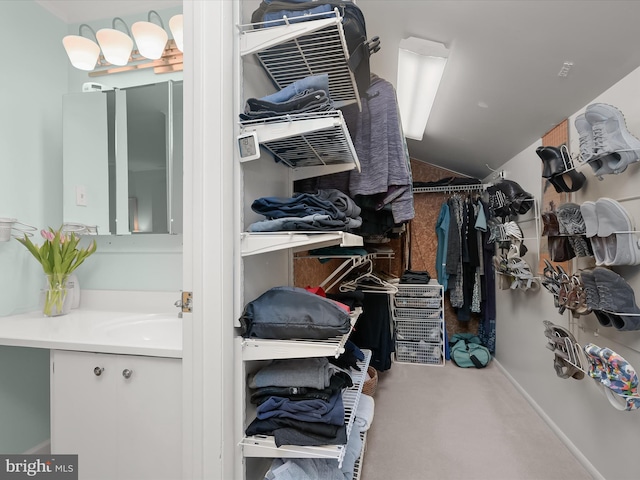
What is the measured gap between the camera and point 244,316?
3.42ft

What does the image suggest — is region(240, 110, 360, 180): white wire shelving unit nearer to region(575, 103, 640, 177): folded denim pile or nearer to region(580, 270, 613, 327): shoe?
region(575, 103, 640, 177): folded denim pile

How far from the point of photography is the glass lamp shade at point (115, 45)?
1.71 metres

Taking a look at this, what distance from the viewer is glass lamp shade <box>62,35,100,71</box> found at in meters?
1.71

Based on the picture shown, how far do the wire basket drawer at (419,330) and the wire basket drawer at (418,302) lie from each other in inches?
7.0

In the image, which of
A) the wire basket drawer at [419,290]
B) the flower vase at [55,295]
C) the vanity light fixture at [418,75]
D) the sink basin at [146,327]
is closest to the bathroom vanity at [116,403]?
the sink basin at [146,327]

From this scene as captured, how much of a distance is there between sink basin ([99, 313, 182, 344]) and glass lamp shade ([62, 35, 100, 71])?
4.55ft

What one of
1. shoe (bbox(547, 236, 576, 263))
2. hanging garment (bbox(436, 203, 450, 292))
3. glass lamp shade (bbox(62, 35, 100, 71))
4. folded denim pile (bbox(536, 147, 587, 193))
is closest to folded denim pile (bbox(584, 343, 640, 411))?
shoe (bbox(547, 236, 576, 263))

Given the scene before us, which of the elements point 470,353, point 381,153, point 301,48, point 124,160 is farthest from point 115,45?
point 470,353

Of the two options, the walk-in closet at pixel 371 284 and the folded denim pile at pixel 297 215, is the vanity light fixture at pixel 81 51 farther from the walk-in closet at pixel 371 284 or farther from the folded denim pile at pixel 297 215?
the folded denim pile at pixel 297 215

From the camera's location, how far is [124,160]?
1771 millimetres

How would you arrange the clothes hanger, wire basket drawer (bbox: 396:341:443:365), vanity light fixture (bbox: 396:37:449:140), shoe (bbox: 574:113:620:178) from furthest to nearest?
wire basket drawer (bbox: 396:341:443:365) < the clothes hanger < vanity light fixture (bbox: 396:37:449:140) < shoe (bbox: 574:113:620:178)

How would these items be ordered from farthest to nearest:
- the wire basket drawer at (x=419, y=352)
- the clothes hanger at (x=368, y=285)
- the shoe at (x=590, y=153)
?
the wire basket drawer at (x=419, y=352) → the clothes hanger at (x=368, y=285) → the shoe at (x=590, y=153)

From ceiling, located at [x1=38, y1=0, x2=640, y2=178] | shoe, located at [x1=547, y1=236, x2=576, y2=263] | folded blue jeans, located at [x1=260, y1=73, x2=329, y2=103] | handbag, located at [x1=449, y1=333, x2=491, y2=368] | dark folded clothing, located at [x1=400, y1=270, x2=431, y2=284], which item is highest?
ceiling, located at [x1=38, y1=0, x2=640, y2=178]

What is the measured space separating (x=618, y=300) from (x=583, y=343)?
618 mm
